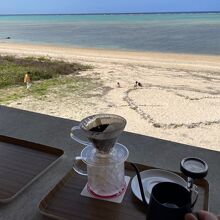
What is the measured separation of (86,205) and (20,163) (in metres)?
0.38

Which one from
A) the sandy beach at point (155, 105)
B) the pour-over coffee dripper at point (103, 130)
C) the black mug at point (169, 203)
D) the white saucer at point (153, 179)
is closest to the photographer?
the black mug at point (169, 203)

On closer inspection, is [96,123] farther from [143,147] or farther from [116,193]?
[143,147]

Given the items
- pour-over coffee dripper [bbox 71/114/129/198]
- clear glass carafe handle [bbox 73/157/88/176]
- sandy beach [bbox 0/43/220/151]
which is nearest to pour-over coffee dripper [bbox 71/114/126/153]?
pour-over coffee dripper [bbox 71/114/129/198]

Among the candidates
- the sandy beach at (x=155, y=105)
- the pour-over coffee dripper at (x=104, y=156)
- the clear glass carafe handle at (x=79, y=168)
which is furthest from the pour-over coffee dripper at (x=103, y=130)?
the sandy beach at (x=155, y=105)

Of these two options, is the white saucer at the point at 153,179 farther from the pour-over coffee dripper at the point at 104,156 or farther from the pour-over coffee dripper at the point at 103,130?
the pour-over coffee dripper at the point at 103,130

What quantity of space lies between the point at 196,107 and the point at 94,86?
2.39 metres

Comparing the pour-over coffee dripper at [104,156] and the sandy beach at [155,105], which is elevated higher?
the pour-over coffee dripper at [104,156]

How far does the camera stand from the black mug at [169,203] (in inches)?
28.1

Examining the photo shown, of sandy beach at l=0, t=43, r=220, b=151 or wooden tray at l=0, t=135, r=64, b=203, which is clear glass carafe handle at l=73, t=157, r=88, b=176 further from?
sandy beach at l=0, t=43, r=220, b=151

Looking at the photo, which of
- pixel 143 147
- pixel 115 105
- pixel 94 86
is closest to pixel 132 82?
pixel 94 86

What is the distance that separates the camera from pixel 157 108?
545 cm

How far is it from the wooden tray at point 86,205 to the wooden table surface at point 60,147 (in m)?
0.04

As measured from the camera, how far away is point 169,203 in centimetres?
77

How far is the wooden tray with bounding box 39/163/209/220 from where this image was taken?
89cm
